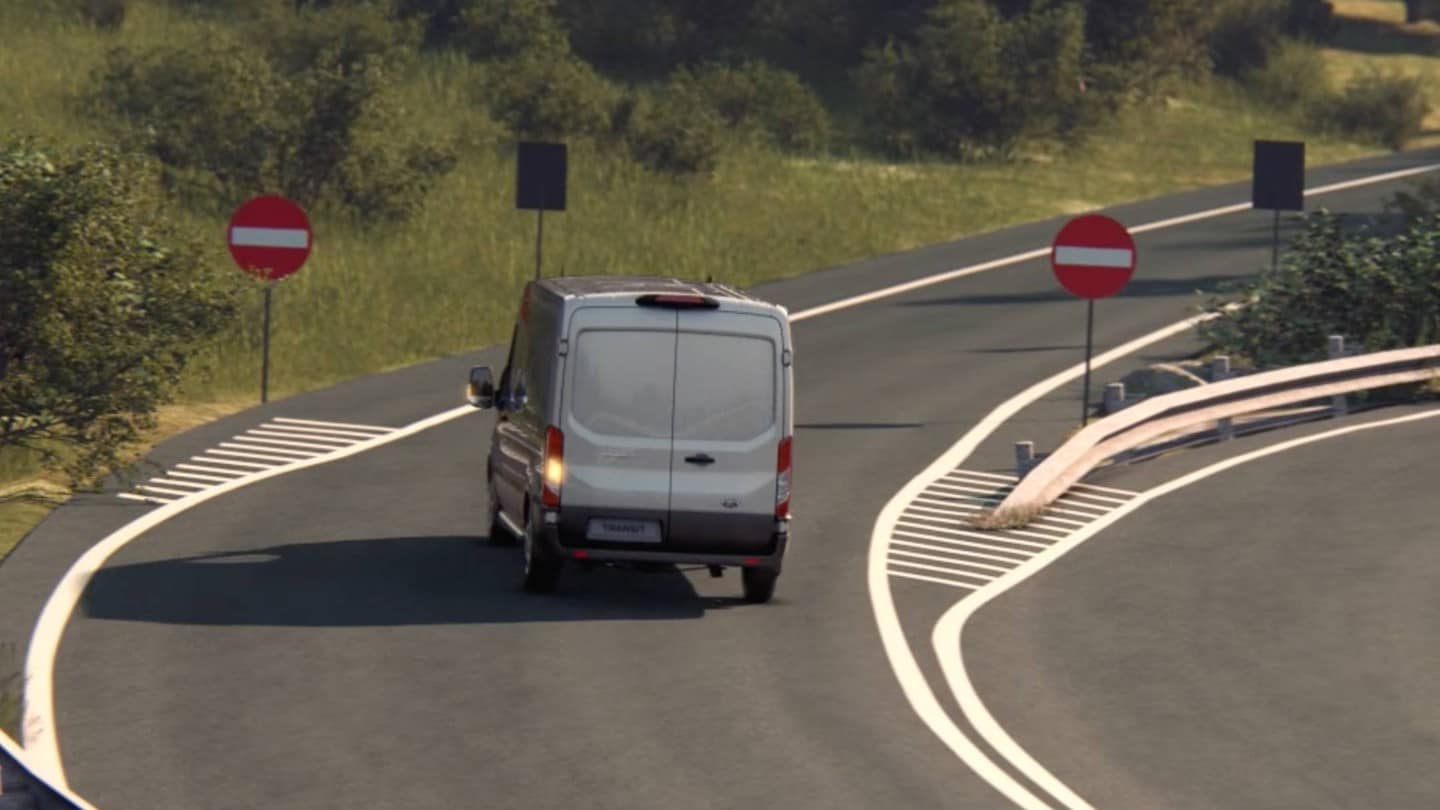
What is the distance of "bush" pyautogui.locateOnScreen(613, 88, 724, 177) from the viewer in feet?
147

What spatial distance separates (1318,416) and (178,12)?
36501 mm

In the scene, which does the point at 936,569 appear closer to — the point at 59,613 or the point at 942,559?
the point at 942,559

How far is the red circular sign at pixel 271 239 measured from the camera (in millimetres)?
26891

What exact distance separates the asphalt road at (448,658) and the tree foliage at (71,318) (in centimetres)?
81

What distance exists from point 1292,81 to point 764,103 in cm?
1510

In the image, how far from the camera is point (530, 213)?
40.6 meters

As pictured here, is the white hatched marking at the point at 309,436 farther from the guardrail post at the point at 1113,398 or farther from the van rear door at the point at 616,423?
the van rear door at the point at 616,423

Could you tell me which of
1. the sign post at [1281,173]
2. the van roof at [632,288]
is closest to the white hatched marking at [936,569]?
the van roof at [632,288]

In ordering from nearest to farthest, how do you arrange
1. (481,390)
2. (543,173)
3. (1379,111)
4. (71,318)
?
(481,390) → (71,318) → (543,173) → (1379,111)

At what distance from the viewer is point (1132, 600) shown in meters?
17.7

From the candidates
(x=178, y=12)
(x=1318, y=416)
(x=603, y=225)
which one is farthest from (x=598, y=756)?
(x=178, y=12)

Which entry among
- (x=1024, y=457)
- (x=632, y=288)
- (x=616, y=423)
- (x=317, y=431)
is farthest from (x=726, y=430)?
(x=317, y=431)

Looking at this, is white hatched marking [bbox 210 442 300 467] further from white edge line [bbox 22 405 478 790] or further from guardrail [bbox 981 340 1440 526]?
guardrail [bbox 981 340 1440 526]

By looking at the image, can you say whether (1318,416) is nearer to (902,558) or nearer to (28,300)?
(902,558)
